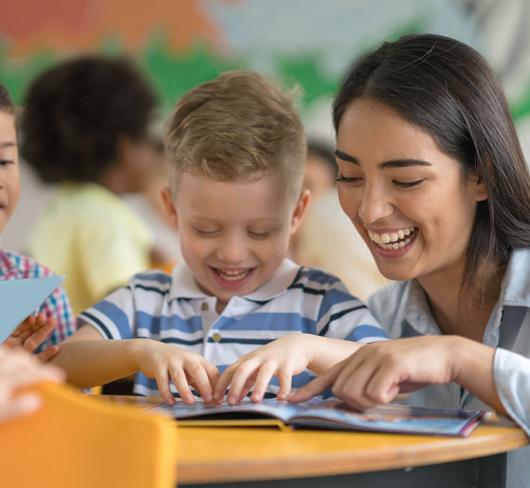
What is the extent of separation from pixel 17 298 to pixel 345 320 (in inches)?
22.1

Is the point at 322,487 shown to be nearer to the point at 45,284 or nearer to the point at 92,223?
the point at 45,284

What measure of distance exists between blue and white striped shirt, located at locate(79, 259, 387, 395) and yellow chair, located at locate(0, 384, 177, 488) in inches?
30.2

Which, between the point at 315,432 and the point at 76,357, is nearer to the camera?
the point at 315,432

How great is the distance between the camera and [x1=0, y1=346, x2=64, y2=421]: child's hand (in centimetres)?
83

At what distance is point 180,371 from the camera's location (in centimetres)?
129

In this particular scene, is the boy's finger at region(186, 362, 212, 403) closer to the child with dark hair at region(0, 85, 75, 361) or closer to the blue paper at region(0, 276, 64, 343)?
the blue paper at region(0, 276, 64, 343)

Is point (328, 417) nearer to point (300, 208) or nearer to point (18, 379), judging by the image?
point (18, 379)

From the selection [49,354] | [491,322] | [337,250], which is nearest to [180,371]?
[49,354]

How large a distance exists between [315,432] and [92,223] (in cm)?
230

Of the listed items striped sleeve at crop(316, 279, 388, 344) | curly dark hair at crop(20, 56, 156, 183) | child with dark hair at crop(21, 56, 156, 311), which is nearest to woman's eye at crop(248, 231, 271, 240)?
striped sleeve at crop(316, 279, 388, 344)

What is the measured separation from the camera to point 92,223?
3.26 meters

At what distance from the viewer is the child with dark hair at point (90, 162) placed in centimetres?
324

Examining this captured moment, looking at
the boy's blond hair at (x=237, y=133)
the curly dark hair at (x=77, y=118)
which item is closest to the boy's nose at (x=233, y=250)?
the boy's blond hair at (x=237, y=133)

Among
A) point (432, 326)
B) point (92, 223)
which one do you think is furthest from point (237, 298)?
point (92, 223)
